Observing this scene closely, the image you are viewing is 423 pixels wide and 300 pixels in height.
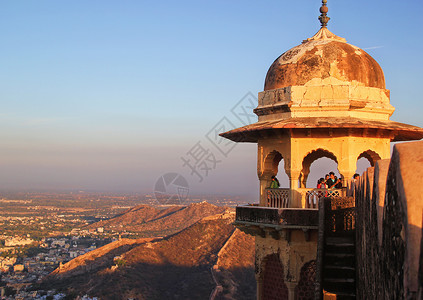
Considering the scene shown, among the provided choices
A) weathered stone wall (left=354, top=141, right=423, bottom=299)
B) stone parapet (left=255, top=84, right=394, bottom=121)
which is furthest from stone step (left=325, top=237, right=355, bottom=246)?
weathered stone wall (left=354, top=141, right=423, bottom=299)

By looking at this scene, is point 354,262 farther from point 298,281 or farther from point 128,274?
point 128,274

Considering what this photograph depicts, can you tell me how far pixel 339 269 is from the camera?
8.83m

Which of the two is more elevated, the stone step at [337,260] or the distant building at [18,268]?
the stone step at [337,260]

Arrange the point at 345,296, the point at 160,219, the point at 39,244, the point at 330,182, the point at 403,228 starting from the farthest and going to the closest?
the point at 160,219 < the point at 39,244 < the point at 330,182 < the point at 345,296 < the point at 403,228

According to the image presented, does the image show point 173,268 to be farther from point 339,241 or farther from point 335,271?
point 335,271

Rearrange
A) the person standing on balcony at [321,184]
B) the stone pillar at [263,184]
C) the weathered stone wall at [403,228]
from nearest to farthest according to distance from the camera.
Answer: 1. the weathered stone wall at [403,228]
2. the person standing on balcony at [321,184]
3. the stone pillar at [263,184]

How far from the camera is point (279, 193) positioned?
512 inches

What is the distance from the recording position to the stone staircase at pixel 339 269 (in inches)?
336

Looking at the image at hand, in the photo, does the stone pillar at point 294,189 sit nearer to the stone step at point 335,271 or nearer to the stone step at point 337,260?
the stone step at point 337,260

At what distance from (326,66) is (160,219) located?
98957mm

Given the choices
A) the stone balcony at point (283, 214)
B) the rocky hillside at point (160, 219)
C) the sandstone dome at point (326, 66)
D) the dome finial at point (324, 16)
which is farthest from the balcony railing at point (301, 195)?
the rocky hillside at point (160, 219)

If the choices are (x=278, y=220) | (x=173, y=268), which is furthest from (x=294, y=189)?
(x=173, y=268)

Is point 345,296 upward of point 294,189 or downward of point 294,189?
downward

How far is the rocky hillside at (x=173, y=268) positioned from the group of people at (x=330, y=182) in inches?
1209
